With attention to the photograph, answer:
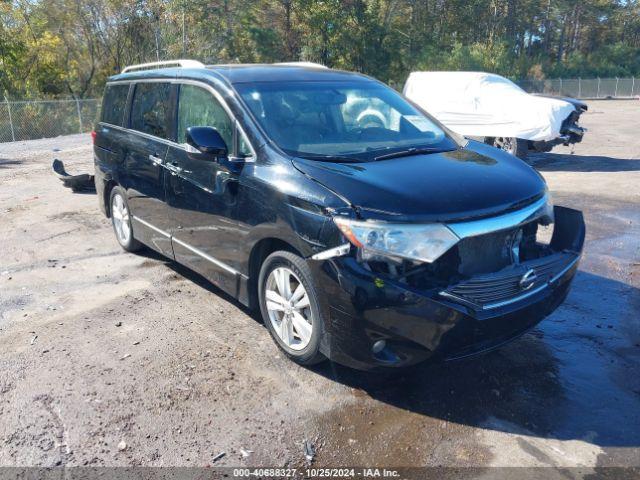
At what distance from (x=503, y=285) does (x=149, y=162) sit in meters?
3.45

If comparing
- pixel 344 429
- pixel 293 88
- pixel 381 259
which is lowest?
pixel 344 429

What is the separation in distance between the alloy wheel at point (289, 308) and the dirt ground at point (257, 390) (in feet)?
0.81

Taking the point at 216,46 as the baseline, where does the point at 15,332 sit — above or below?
below

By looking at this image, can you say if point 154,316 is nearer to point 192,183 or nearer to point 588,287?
point 192,183

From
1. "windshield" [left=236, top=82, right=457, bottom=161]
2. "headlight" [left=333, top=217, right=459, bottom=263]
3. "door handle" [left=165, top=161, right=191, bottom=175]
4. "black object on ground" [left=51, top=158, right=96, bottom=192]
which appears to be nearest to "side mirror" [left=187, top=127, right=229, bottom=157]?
"windshield" [left=236, top=82, right=457, bottom=161]

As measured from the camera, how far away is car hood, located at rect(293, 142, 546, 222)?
3400 millimetres

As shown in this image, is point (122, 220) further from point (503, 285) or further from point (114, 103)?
point (503, 285)

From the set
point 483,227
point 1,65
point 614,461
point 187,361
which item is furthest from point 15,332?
point 1,65

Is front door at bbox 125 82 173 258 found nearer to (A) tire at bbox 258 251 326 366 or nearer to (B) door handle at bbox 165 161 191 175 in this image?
(B) door handle at bbox 165 161 191 175

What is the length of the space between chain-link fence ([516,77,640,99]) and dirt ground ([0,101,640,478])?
160ft

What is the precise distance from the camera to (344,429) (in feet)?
11.2

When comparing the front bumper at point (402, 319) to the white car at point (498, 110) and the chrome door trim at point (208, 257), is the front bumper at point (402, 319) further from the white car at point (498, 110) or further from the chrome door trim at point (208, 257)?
the white car at point (498, 110)

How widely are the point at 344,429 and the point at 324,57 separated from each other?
38574mm

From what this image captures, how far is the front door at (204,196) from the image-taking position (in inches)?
172
